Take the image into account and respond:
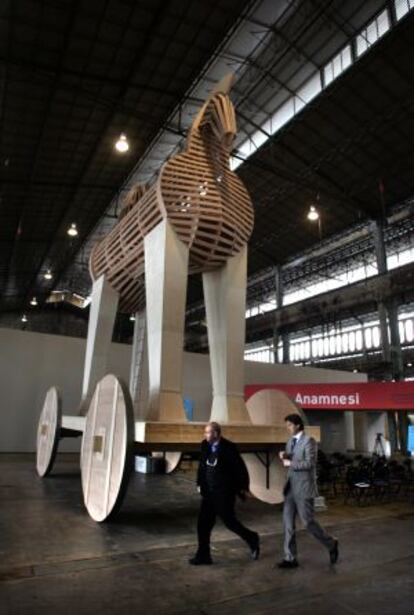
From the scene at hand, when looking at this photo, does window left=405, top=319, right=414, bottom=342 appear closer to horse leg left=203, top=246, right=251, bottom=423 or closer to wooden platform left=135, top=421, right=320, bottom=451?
horse leg left=203, top=246, right=251, bottom=423

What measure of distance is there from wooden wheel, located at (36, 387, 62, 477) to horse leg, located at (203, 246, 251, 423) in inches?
135

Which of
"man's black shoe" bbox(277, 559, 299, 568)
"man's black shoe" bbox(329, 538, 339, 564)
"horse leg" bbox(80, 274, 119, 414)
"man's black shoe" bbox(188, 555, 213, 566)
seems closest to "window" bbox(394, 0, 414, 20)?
"horse leg" bbox(80, 274, 119, 414)

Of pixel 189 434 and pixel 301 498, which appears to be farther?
pixel 189 434

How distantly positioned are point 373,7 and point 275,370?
42.1 ft

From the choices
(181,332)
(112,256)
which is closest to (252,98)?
(112,256)

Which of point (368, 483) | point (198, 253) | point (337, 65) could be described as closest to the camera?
point (198, 253)

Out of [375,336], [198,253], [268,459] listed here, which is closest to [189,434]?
[268,459]

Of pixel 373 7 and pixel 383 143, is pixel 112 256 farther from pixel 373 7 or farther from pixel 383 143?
pixel 383 143

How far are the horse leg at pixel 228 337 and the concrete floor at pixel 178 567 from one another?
149cm

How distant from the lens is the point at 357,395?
488 inches

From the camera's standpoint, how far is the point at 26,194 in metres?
16.4

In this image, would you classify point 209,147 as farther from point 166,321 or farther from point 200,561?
point 200,561

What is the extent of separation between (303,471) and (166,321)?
2.97m

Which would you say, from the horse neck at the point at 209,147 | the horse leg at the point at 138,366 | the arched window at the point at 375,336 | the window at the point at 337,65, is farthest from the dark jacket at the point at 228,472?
the arched window at the point at 375,336
